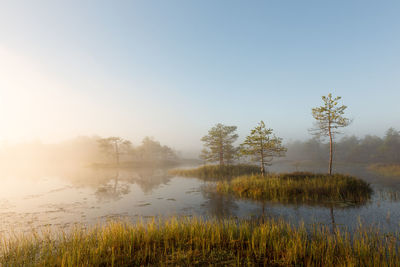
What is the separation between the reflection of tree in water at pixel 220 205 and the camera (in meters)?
12.2

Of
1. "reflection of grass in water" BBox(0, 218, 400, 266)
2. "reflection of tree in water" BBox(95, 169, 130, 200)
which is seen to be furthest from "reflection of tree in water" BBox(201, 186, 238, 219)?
"reflection of tree in water" BBox(95, 169, 130, 200)

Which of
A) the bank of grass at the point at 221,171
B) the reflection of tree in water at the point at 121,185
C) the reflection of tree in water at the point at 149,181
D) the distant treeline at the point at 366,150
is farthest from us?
the distant treeline at the point at 366,150

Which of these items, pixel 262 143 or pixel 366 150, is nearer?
pixel 262 143

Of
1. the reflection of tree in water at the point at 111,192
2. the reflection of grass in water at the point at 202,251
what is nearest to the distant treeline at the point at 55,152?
the reflection of tree in water at the point at 111,192

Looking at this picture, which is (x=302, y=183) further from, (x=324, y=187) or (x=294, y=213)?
(x=294, y=213)

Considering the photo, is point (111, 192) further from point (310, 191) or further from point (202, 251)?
point (310, 191)

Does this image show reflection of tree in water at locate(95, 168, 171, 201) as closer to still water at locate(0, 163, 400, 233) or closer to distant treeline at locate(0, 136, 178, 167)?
still water at locate(0, 163, 400, 233)

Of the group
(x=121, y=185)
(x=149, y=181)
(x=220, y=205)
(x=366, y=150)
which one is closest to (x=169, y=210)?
(x=220, y=205)

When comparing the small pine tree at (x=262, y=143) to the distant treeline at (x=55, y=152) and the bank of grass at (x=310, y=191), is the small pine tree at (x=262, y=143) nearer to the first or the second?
the bank of grass at (x=310, y=191)

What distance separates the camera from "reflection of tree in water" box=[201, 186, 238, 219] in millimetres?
12180

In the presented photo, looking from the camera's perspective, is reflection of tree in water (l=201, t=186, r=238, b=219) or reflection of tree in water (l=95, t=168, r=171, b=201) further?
reflection of tree in water (l=95, t=168, r=171, b=201)

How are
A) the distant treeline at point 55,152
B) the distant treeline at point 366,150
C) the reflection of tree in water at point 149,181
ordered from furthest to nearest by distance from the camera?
1. the distant treeline at point 55,152
2. the distant treeline at point 366,150
3. the reflection of tree in water at point 149,181

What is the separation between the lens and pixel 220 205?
14391 millimetres

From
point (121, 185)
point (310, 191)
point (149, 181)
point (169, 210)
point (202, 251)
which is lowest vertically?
point (149, 181)
